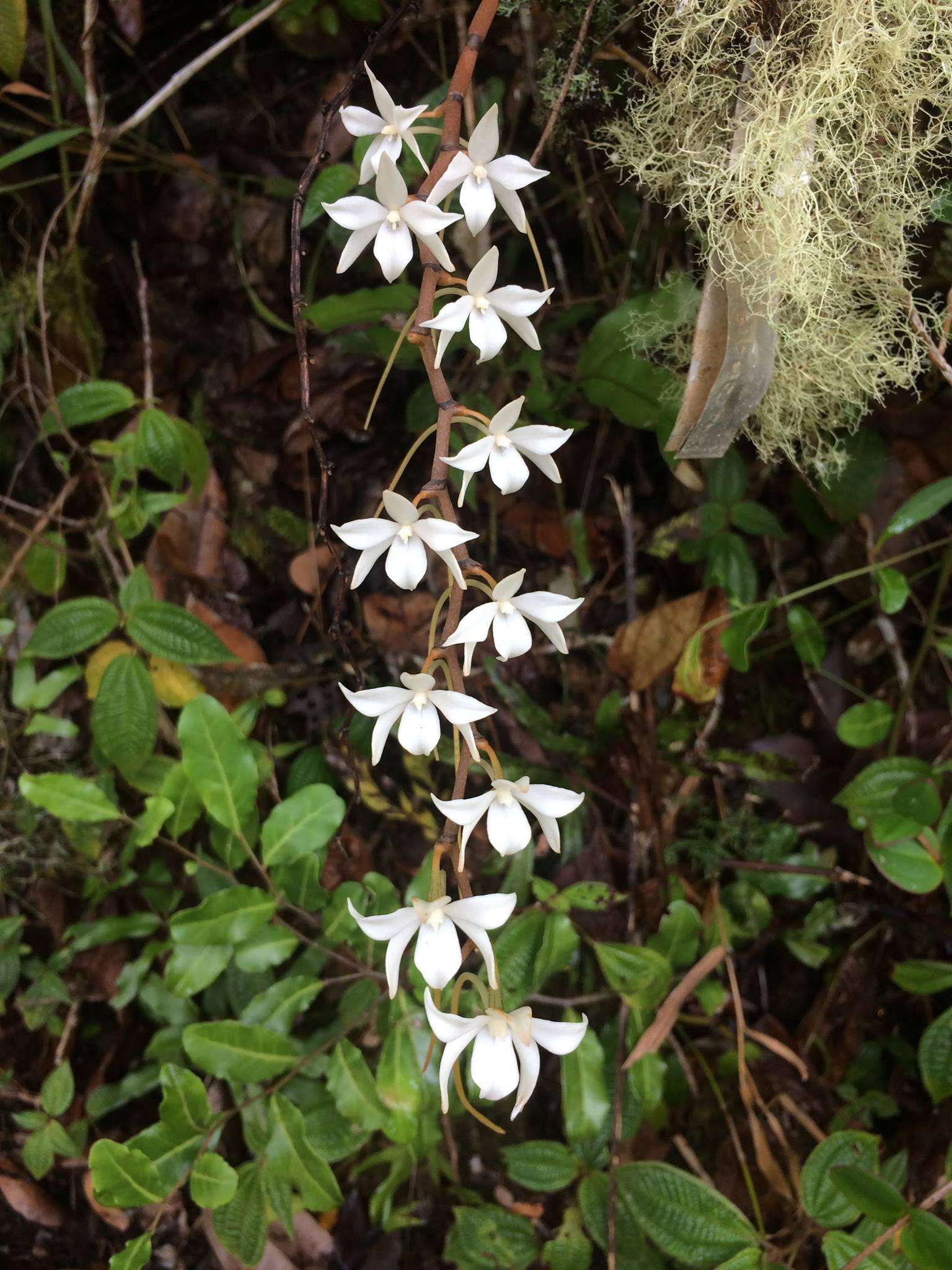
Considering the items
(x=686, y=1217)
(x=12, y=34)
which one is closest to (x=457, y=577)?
(x=686, y=1217)

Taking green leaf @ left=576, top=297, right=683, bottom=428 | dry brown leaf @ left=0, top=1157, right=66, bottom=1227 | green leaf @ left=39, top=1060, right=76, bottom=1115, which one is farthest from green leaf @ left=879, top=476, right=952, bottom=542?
dry brown leaf @ left=0, top=1157, right=66, bottom=1227

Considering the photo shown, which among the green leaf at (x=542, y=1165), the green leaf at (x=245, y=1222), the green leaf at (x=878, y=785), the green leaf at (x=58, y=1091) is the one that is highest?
the green leaf at (x=878, y=785)

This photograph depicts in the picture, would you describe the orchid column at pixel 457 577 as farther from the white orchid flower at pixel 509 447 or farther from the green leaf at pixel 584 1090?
the green leaf at pixel 584 1090

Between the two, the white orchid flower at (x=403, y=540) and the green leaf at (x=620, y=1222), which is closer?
the white orchid flower at (x=403, y=540)

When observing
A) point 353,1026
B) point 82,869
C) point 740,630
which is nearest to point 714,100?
point 740,630

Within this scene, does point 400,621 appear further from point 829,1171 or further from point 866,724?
point 829,1171

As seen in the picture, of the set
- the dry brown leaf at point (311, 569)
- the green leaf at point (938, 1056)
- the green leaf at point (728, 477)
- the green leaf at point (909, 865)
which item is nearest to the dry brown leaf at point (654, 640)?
the green leaf at point (728, 477)

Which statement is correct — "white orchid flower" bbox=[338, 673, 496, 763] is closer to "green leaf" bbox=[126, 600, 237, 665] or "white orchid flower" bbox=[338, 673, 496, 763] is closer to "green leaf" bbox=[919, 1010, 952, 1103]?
"green leaf" bbox=[126, 600, 237, 665]
